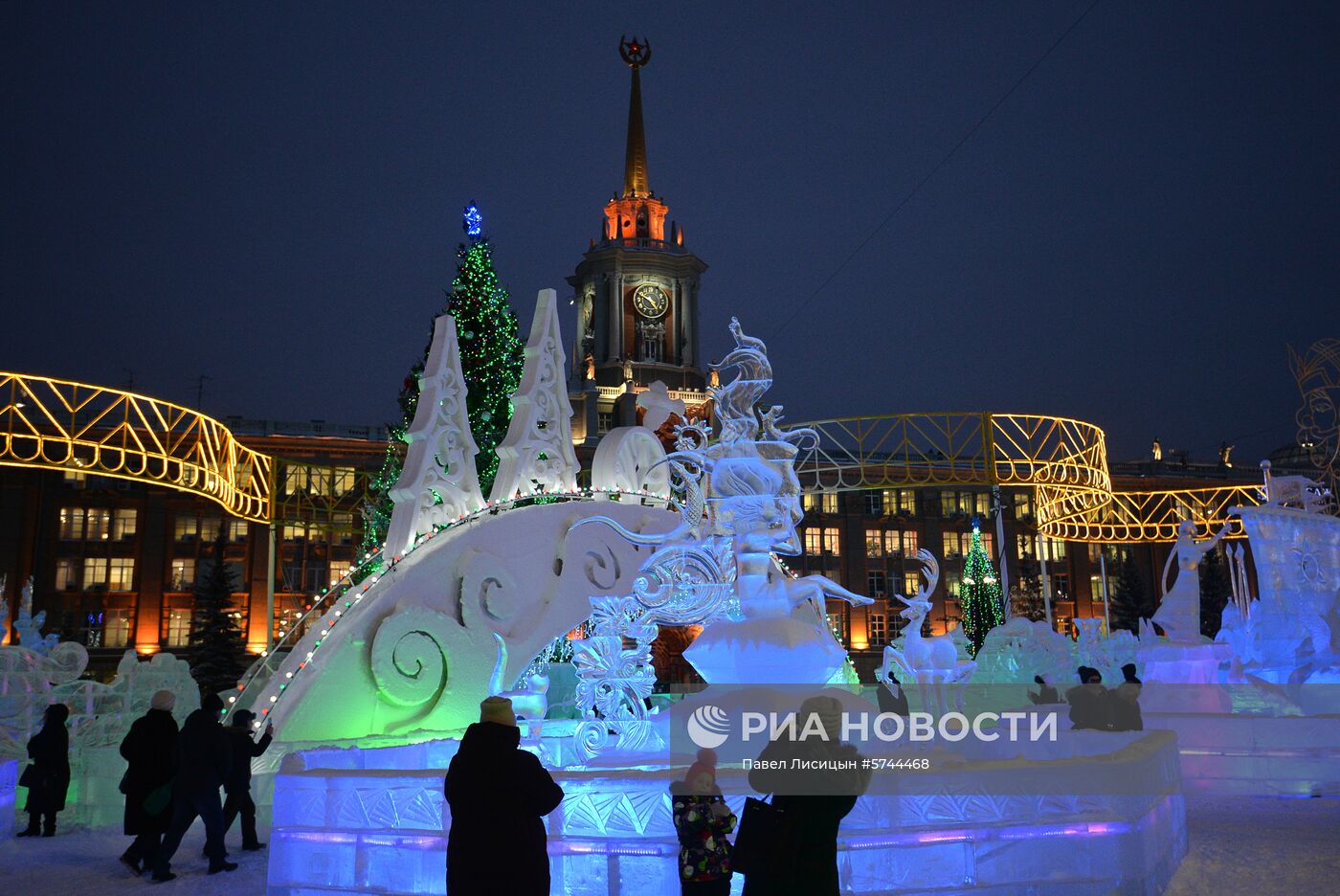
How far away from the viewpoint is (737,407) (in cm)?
938

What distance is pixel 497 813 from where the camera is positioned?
16.6 ft

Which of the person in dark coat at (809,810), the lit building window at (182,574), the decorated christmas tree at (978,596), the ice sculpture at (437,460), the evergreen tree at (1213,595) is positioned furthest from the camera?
the evergreen tree at (1213,595)

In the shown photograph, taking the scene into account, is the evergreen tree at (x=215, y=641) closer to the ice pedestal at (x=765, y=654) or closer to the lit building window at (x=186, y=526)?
the lit building window at (x=186, y=526)

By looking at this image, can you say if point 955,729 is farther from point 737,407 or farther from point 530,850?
point 530,850

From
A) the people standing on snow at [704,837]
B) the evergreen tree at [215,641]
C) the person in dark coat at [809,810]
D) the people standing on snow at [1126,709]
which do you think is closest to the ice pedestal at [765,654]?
the people standing on snow at [704,837]

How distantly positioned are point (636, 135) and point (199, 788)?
69.8 meters

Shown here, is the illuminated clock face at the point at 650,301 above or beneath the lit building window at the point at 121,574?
above

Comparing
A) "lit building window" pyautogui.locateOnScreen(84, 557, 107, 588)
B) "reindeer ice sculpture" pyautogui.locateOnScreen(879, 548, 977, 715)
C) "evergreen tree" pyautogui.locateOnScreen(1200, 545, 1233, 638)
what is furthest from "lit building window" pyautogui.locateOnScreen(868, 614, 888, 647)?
"reindeer ice sculpture" pyautogui.locateOnScreen(879, 548, 977, 715)

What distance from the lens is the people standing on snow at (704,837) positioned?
17.0 feet

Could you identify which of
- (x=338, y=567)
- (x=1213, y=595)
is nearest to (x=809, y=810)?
Result: (x=338, y=567)

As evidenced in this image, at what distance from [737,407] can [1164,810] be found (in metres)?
4.50

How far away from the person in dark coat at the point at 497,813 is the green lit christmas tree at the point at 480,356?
18268mm

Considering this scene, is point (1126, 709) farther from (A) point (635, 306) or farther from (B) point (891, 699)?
(A) point (635, 306)

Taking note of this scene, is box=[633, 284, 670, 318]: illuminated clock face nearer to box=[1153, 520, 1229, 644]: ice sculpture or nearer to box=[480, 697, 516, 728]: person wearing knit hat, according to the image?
box=[1153, 520, 1229, 644]: ice sculpture
